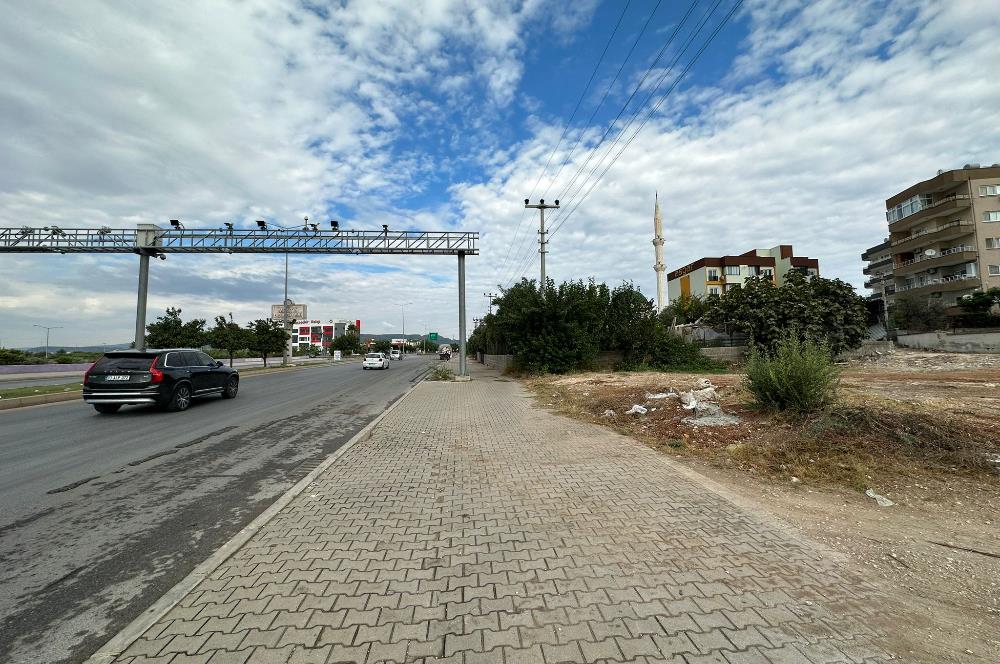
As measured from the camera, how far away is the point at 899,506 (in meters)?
4.30

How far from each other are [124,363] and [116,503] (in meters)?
8.33

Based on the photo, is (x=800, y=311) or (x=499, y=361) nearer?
(x=800, y=311)

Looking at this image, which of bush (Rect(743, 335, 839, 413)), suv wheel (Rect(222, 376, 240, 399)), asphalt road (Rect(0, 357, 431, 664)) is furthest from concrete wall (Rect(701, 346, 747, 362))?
suv wheel (Rect(222, 376, 240, 399))

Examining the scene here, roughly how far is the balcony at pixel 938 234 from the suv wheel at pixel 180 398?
6230 cm

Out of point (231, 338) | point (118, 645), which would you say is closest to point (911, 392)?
point (118, 645)

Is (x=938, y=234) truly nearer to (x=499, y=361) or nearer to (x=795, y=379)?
(x=499, y=361)

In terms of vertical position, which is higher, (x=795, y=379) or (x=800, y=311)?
(x=800, y=311)

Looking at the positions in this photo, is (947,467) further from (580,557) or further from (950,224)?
(950,224)

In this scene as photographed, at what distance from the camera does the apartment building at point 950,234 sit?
41.3m

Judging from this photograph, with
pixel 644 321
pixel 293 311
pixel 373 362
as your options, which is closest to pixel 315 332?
pixel 293 311

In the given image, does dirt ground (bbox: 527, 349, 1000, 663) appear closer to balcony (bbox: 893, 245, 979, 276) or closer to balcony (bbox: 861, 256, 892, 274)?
balcony (bbox: 893, 245, 979, 276)

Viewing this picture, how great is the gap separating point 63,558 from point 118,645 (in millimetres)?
1876

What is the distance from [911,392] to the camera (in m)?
11.5

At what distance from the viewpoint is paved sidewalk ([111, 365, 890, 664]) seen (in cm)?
229
